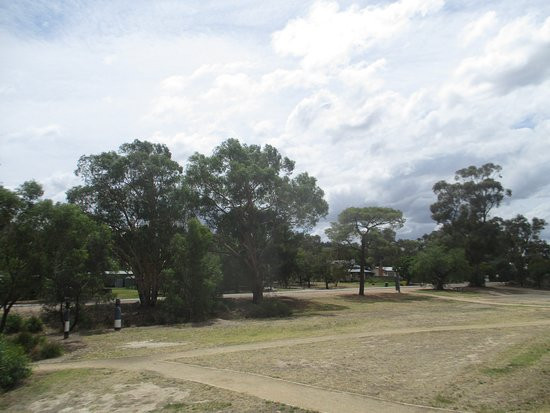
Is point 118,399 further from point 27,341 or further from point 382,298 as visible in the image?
point 382,298

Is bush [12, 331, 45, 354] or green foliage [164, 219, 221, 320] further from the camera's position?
green foliage [164, 219, 221, 320]

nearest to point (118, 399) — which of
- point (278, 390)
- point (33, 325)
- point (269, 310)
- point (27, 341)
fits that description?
point (278, 390)

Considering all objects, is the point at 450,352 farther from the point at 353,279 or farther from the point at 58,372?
the point at 353,279

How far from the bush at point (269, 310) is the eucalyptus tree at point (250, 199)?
4.29m

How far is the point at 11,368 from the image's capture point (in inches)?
434

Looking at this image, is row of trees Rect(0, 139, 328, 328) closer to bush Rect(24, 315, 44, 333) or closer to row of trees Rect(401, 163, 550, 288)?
bush Rect(24, 315, 44, 333)

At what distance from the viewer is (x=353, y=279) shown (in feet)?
307

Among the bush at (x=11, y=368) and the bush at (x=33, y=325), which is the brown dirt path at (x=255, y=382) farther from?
the bush at (x=33, y=325)

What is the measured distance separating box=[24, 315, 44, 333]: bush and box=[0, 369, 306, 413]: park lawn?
12.3 m

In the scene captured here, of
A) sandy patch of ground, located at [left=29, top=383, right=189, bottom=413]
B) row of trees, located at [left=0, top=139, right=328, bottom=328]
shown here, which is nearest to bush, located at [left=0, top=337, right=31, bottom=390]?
sandy patch of ground, located at [left=29, top=383, right=189, bottom=413]

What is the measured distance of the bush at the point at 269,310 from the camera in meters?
29.3

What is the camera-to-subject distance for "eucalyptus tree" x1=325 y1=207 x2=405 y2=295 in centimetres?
4475

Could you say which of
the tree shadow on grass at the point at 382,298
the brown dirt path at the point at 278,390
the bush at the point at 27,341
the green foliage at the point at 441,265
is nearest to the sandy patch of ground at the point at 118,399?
the brown dirt path at the point at 278,390

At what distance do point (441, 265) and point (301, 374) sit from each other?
46.3 metres
